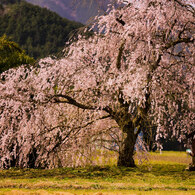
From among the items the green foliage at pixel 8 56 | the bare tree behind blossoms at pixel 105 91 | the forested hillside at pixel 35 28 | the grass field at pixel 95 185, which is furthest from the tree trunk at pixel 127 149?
the forested hillside at pixel 35 28

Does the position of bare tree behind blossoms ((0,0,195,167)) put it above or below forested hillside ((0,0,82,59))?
below

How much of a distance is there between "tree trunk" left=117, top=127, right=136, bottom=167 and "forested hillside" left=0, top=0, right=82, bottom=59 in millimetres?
76878

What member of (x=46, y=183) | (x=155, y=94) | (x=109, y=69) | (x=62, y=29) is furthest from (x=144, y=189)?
(x=62, y=29)

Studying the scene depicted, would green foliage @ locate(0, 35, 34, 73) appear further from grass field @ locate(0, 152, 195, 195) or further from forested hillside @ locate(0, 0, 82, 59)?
forested hillside @ locate(0, 0, 82, 59)

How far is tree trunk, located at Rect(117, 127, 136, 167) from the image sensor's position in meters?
12.1

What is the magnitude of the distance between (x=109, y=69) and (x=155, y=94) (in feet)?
9.47

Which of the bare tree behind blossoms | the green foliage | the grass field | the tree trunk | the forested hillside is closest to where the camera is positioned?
the grass field

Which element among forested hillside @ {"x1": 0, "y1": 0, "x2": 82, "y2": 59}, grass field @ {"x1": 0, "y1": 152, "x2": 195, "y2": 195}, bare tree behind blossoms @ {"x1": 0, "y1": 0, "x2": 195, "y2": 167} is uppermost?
forested hillside @ {"x1": 0, "y1": 0, "x2": 82, "y2": 59}

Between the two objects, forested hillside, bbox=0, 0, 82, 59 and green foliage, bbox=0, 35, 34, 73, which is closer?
green foliage, bbox=0, 35, 34, 73

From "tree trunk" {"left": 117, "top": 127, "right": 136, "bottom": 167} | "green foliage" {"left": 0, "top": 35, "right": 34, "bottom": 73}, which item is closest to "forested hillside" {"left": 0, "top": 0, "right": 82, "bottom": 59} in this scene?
"green foliage" {"left": 0, "top": 35, "right": 34, "bottom": 73}

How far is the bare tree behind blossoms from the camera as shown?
1095 centimetres

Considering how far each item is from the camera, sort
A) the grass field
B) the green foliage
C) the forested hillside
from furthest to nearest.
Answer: the forested hillside, the green foliage, the grass field

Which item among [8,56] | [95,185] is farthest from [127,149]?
[8,56]

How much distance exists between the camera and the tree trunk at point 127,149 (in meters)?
12.1
